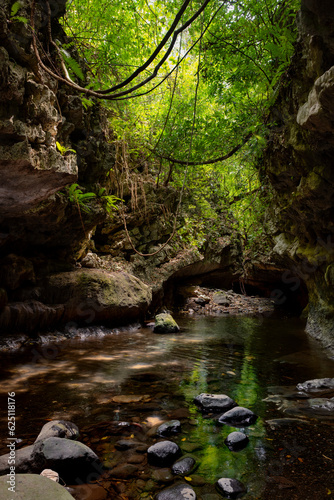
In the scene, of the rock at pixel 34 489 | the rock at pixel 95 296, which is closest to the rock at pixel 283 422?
the rock at pixel 34 489

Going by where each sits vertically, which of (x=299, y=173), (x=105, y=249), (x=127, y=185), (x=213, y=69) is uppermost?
(x=213, y=69)

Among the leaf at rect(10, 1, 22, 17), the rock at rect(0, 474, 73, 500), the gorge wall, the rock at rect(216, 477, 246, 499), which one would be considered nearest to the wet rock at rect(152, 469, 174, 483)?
the rock at rect(216, 477, 246, 499)

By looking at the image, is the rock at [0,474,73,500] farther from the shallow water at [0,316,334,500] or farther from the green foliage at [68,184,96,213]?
the green foliage at [68,184,96,213]

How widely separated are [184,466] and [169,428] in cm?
62

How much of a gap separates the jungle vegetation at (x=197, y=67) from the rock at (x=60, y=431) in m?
2.93

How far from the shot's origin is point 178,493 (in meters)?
2.21

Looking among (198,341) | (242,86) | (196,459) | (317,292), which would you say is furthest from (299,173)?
(196,459)

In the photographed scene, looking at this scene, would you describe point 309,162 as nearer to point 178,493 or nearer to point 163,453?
point 163,453

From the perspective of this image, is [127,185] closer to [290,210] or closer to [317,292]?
[290,210]

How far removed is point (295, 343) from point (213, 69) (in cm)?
729

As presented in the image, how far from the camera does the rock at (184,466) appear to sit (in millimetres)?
2486

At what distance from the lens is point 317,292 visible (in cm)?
938

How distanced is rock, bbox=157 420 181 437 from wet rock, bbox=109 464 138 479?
58 cm

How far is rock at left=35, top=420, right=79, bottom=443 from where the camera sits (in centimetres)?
284
